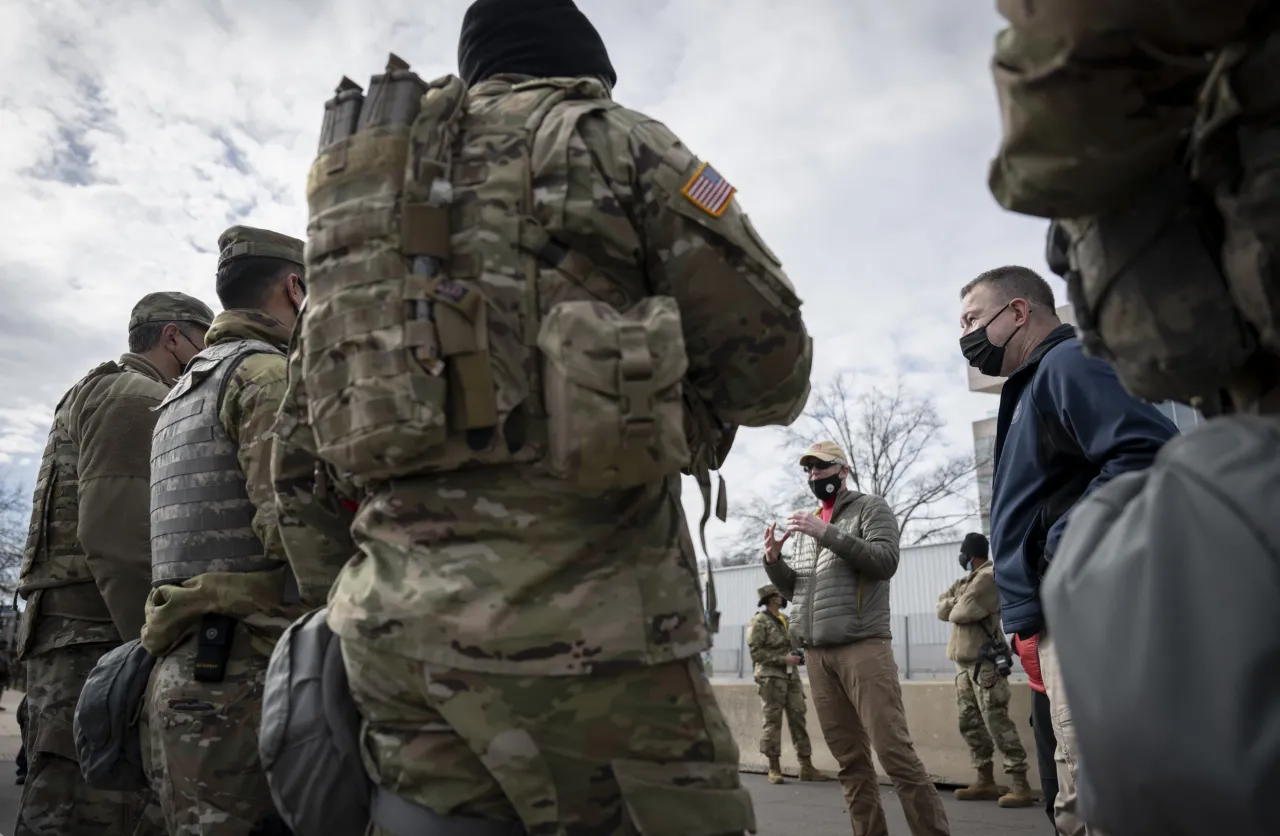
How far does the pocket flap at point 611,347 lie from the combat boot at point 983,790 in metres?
7.27

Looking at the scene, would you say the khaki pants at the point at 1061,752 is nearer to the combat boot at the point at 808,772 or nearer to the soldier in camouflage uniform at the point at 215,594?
the soldier in camouflage uniform at the point at 215,594

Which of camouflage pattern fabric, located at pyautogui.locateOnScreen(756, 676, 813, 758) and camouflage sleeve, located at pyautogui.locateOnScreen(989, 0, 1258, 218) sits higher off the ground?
camouflage sleeve, located at pyautogui.locateOnScreen(989, 0, 1258, 218)

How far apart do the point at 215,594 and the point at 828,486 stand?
4.09 metres

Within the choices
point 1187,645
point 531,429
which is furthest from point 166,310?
point 1187,645

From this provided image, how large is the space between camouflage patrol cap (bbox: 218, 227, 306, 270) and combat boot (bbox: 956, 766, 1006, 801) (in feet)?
22.5

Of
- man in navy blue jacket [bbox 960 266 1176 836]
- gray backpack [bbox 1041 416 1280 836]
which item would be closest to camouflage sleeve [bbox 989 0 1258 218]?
gray backpack [bbox 1041 416 1280 836]

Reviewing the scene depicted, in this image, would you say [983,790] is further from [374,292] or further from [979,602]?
[374,292]

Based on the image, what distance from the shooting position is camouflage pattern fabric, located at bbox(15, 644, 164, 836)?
399cm

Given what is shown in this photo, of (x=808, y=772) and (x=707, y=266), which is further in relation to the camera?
(x=808, y=772)

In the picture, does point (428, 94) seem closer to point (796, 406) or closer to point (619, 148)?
point (619, 148)

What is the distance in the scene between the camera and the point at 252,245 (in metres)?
3.36

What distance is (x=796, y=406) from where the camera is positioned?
211 centimetres

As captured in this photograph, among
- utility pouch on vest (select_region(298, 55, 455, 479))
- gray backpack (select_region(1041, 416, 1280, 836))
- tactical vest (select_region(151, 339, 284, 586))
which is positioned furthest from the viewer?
tactical vest (select_region(151, 339, 284, 586))

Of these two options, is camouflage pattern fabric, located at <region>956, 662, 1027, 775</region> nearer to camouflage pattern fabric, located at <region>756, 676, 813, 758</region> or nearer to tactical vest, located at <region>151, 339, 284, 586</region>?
camouflage pattern fabric, located at <region>756, 676, 813, 758</region>
